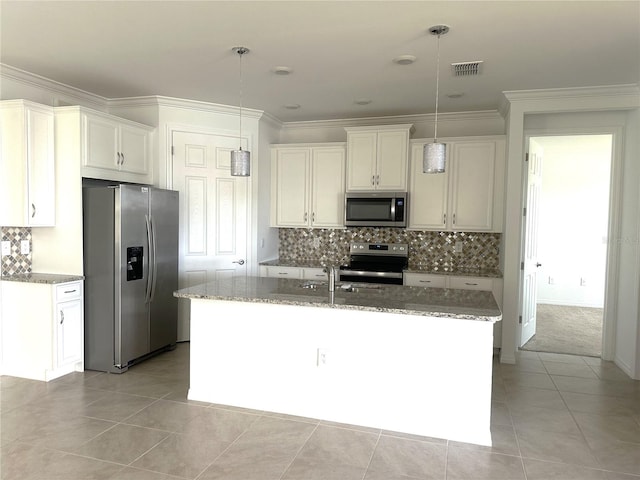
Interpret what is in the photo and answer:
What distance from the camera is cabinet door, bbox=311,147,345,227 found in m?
5.51

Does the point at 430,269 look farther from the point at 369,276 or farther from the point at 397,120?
the point at 397,120

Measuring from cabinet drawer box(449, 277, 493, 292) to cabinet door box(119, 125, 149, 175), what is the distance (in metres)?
3.49

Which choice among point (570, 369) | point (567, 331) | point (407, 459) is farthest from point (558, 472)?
point (567, 331)

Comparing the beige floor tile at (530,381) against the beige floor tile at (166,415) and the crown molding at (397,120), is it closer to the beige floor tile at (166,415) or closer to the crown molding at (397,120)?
the beige floor tile at (166,415)

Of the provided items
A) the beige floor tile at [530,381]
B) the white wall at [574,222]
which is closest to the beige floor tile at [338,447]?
the beige floor tile at [530,381]

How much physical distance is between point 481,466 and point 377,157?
137 inches

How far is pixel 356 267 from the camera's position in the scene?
5312mm

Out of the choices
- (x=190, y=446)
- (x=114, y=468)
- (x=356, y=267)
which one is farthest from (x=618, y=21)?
(x=114, y=468)

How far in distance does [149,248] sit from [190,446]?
209 cm

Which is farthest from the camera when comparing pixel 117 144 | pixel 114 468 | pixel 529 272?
pixel 529 272

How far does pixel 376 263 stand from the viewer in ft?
18.1

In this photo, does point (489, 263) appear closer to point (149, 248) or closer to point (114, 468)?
point (149, 248)

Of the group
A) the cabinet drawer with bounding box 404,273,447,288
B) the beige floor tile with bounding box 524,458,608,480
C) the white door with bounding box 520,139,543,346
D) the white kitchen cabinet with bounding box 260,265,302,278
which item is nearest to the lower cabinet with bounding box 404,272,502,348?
the cabinet drawer with bounding box 404,273,447,288

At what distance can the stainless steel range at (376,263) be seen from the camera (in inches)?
200
